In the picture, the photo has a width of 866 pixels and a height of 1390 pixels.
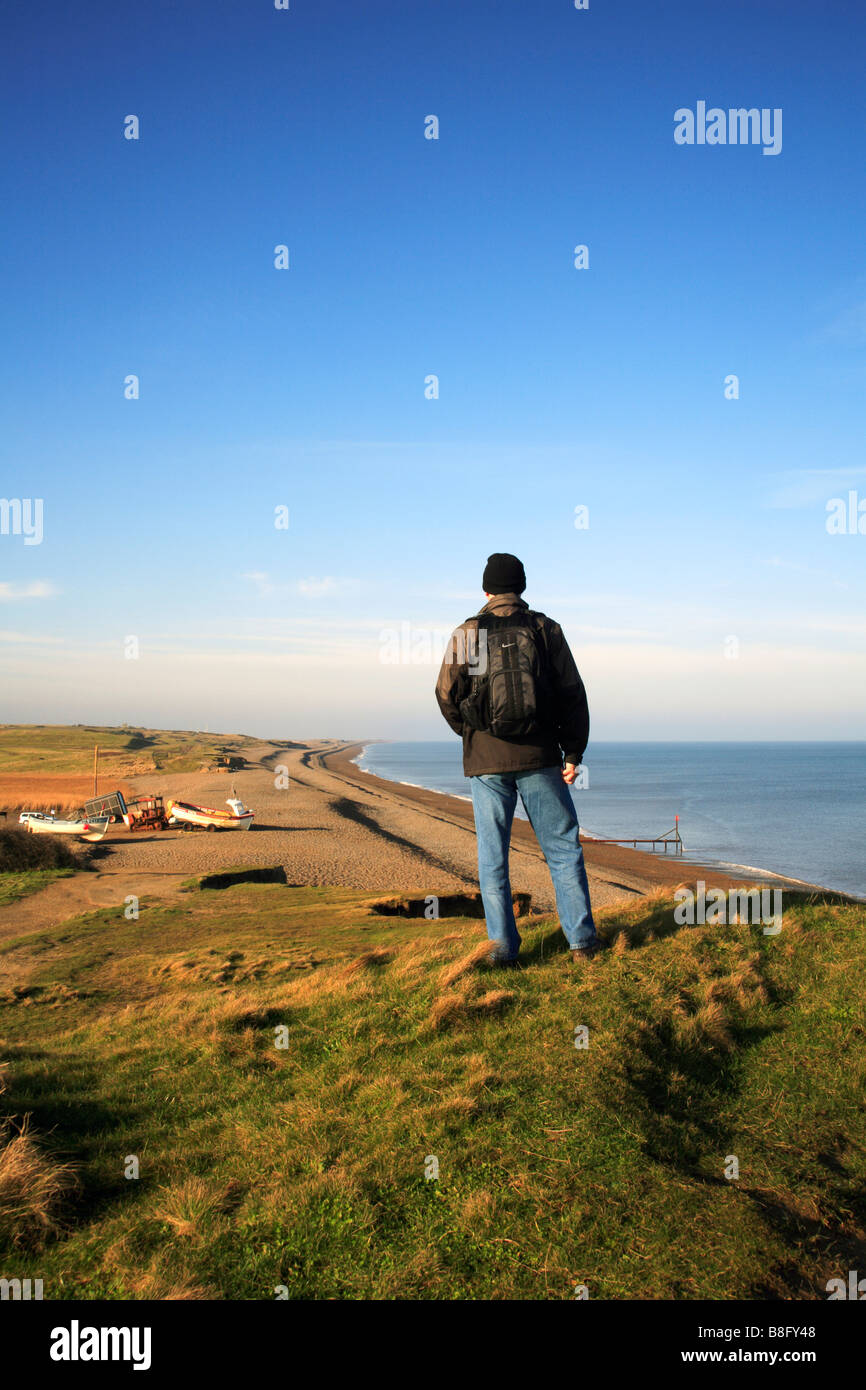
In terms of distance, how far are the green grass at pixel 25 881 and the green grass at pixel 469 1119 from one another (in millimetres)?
9574

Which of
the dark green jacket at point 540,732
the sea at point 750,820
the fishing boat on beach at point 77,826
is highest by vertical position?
the dark green jacket at point 540,732

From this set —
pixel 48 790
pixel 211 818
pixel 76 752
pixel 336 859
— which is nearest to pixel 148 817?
pixel 211 818

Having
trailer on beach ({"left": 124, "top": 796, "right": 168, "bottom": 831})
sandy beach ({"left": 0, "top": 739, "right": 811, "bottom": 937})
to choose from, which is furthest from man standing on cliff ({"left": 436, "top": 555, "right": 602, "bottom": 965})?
trailer on beach ({"left": 124, "top": 796, "right": 168, "bottom": 831})

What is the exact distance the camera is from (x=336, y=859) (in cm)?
3002

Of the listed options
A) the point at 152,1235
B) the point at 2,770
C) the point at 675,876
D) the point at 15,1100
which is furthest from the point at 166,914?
the point at 2,770

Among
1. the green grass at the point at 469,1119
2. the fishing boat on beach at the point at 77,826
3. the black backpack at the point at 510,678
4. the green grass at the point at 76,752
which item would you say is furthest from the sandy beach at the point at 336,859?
the green grass at the point at 76,752

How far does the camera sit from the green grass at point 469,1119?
271 centimetres

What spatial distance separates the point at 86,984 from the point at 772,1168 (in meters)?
6.06

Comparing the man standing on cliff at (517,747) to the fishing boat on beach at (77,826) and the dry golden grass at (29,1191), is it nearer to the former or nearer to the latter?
the dry golden grass at (29,1191)

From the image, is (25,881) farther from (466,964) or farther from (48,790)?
(48,790)

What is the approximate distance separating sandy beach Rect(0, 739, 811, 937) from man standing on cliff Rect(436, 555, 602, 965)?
16.4 ft

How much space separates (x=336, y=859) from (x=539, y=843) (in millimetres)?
25543

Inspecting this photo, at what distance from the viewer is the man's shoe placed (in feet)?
17.9
